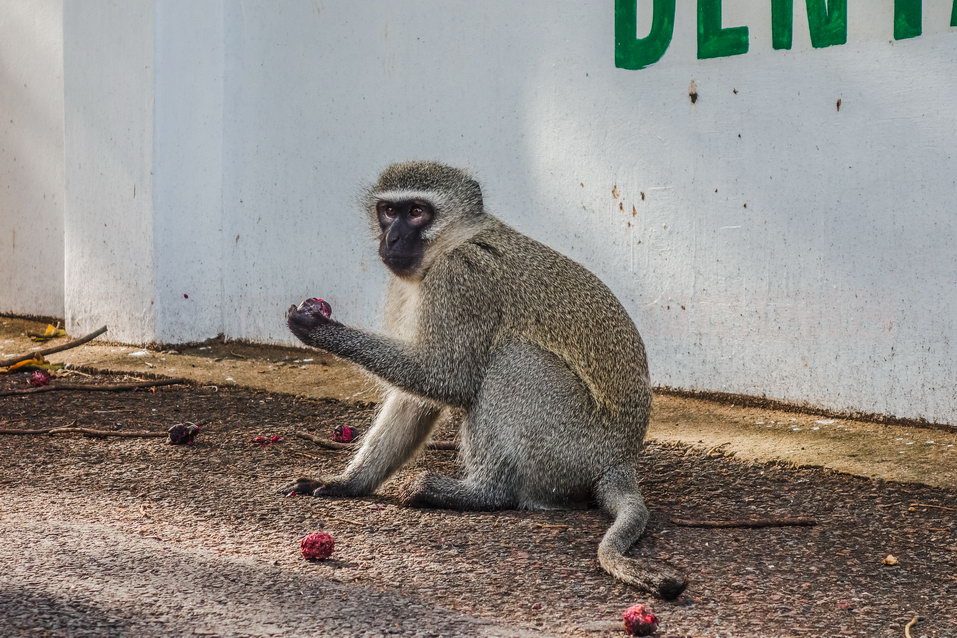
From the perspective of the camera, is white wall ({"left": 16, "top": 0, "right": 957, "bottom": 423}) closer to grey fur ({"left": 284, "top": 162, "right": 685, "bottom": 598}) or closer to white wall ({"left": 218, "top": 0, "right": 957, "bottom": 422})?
white wall ({"left": 218, "top": 0, "right": 957, "bottom": 422})

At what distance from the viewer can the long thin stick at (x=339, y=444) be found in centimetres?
582

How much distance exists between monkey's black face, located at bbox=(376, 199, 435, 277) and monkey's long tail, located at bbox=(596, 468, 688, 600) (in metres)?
1.16

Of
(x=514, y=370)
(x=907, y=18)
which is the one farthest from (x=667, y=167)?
(x=514, y=370)

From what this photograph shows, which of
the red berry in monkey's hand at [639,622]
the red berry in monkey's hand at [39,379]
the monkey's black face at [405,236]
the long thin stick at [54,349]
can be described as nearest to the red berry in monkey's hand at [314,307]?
the monkey's black face at [405,236]

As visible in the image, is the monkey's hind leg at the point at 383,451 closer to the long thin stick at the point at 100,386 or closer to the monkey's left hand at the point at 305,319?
the monkey's left hand at the point at 305,319

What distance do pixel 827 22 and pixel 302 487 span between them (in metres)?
3.56

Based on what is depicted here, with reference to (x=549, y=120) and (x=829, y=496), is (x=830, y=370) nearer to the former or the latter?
(x=829, y=496)

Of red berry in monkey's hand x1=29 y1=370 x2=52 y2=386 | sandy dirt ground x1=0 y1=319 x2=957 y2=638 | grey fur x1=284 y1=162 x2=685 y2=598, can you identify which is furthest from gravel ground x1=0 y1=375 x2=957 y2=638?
red berry in monkey's hand x1=29 y1=370 x2=52 y2=386

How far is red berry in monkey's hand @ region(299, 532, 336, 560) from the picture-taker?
12.6ft

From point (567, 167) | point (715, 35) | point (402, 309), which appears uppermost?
point (715, 35)

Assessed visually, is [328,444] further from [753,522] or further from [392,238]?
[753,522]

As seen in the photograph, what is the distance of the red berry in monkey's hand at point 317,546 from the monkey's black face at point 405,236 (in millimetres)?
1313

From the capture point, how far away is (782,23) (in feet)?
20.4

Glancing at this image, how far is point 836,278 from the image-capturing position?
6223mm
